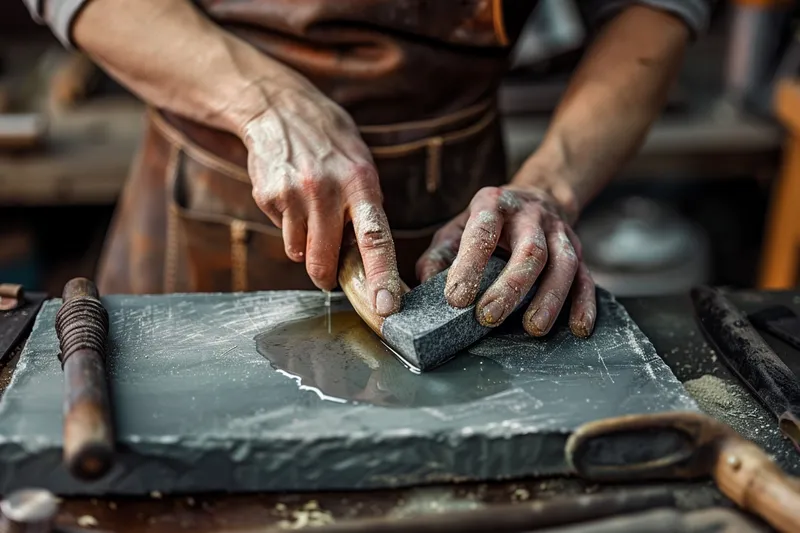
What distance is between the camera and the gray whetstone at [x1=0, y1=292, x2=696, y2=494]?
1.25 metres

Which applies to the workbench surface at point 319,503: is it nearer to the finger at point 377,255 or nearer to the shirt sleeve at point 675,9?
the finger at point 377,255

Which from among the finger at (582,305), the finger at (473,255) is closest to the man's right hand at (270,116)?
the finger at (473,255)

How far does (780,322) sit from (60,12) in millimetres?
1753

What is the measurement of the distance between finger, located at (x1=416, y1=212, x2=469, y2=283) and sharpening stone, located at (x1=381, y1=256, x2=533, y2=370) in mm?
154

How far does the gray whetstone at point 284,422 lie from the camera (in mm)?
1253

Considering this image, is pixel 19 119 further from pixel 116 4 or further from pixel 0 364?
pixel 0 364

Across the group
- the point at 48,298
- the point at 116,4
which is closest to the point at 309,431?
the point at 48,298

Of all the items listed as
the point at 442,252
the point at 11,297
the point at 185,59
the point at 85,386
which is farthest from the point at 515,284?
the point at 11,297

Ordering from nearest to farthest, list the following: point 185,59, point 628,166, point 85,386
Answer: point 85,386 → point 185,59 → point 628,166

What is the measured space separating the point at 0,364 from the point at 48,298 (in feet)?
0.91

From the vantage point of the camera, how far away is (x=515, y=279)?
1550mm

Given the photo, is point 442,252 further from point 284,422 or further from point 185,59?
point 185,59

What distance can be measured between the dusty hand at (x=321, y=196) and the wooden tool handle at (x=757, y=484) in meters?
0.60

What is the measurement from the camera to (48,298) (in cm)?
181
